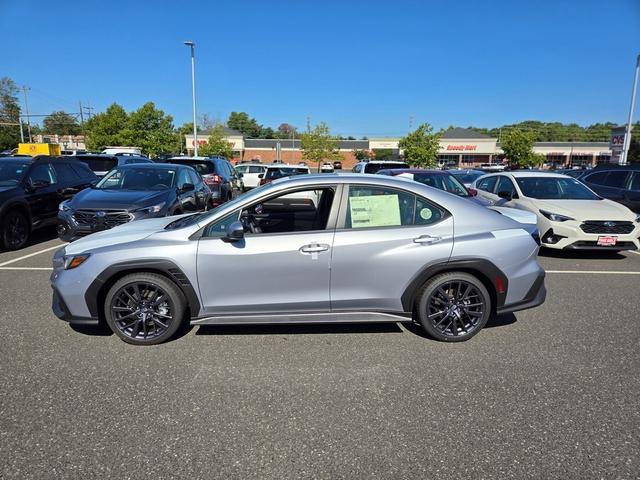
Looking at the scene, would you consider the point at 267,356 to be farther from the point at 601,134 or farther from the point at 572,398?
the point at 601,134

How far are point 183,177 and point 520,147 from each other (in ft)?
183

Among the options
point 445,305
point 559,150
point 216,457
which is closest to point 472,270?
point 445,305

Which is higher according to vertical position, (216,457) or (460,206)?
(460,206)

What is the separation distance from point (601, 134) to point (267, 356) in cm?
14327

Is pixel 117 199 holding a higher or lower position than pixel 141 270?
higher

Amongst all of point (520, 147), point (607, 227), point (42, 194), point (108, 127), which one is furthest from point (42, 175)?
point (520, 147)

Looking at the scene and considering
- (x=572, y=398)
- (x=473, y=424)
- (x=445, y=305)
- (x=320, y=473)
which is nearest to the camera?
(x=320, y=473)

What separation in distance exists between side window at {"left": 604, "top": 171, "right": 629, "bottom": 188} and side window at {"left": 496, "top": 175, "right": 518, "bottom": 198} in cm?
343

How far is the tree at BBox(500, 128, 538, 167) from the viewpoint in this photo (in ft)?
179

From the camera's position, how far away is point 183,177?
8695 millimetres

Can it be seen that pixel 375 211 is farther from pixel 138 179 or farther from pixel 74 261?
pixel 138 179

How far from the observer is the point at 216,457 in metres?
2.41

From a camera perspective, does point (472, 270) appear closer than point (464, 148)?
Yes

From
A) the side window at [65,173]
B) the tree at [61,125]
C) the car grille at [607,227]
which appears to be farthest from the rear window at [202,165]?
the tree at [61,125]
